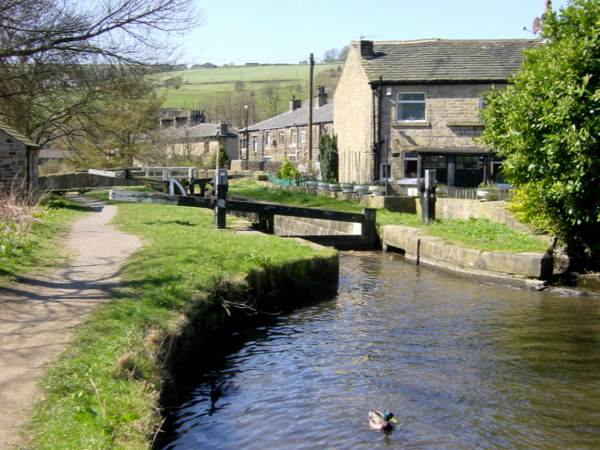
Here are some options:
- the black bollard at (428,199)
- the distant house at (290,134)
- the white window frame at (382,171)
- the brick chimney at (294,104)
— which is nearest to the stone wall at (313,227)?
the black bollard at (428,199)

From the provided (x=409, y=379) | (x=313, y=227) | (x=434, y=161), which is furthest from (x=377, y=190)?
(x=409, y=379)

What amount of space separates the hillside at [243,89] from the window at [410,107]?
2168 inches

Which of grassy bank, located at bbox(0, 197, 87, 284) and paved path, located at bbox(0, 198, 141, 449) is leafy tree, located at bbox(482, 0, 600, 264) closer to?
paved path, located at bbox(0, 198, 141, 449)

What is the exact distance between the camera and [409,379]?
8.54 metres

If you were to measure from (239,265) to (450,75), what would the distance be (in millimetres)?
22867

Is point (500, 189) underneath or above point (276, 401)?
above

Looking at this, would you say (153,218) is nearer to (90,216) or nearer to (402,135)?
(90,216)

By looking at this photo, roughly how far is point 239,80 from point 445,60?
276 ft

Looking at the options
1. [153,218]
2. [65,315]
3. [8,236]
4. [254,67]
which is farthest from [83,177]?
[254,67]

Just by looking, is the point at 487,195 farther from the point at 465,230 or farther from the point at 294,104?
the point at 294,104

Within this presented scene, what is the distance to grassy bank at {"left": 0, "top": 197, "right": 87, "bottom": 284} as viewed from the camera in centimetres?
1116

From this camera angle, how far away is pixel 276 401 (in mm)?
7840

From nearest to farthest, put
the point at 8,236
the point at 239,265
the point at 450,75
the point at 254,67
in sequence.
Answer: the point at 239,265
the point at 8,236
the point at 450,75
the point at 254,67

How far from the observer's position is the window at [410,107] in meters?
32.5
